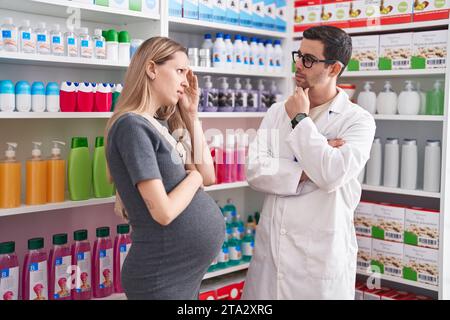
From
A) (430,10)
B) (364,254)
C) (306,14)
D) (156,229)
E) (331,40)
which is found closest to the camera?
(156,229)

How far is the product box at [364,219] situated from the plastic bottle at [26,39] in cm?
221

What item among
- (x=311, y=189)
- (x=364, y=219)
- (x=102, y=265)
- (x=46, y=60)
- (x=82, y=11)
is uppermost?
(x=82, y=11)

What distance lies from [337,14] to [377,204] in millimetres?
1288

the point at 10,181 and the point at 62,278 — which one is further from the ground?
the point at 10,181

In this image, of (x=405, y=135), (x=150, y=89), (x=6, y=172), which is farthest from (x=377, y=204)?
(x=6, y=172)

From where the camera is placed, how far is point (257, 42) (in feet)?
11.8

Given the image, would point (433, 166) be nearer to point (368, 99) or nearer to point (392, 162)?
point (392, 162)

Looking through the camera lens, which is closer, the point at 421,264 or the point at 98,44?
the point at 98,44

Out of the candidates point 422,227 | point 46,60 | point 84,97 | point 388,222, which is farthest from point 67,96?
point 422,227

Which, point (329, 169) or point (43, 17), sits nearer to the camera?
point (329, 169)

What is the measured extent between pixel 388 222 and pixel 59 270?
78.8 inches

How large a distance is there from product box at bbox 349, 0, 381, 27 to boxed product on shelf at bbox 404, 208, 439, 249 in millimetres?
1218

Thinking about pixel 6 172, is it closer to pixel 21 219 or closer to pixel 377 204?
pixel 21 219

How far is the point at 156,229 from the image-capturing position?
6.11ft
